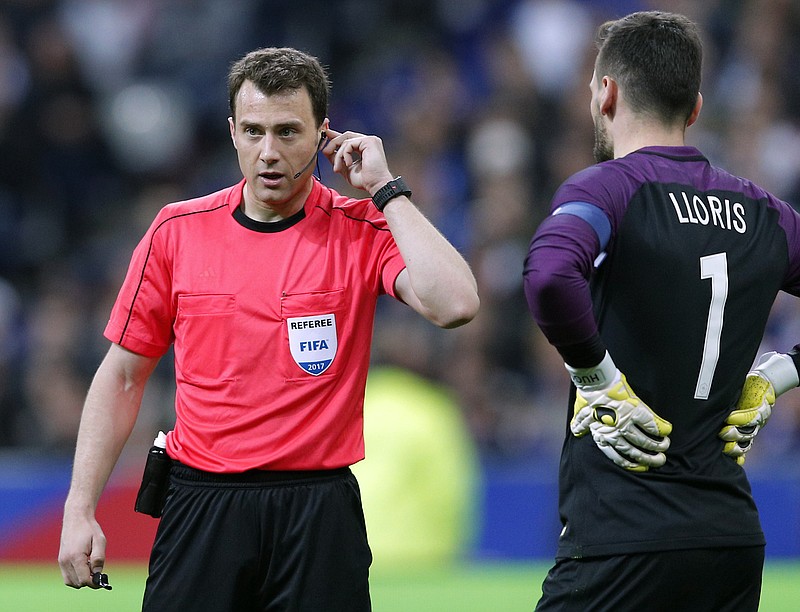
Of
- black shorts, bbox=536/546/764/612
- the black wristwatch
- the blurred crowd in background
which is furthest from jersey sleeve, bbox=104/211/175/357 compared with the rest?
the blurred crowd in background

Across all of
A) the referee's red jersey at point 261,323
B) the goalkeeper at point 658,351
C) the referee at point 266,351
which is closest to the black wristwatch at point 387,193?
the referee at point 266,351

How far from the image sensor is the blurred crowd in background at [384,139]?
9.01 metres

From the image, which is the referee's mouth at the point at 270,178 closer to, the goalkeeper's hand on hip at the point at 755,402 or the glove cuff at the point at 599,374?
the glove cuff at the point at 599,374

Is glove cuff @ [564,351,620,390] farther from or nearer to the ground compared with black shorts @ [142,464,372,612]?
farther from the ground

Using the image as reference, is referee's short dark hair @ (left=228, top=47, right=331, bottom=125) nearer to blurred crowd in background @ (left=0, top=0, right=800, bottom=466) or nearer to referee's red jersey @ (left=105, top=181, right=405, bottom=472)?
referee's red jersey @ (left=105, top=181, right=405, bottom=472)

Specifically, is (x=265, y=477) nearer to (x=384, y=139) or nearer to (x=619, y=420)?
(x=619, y=420)

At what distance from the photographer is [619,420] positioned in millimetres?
3129

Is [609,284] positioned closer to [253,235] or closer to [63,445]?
[253,235]

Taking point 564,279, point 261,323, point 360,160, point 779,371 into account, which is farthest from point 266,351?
point 779,371

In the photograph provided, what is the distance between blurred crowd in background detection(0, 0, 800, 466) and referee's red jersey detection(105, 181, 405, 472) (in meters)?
4.55

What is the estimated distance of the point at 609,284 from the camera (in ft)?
10.5

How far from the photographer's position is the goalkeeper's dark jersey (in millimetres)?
3172

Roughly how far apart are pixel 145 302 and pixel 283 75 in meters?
0.73

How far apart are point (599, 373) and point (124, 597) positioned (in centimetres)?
399
